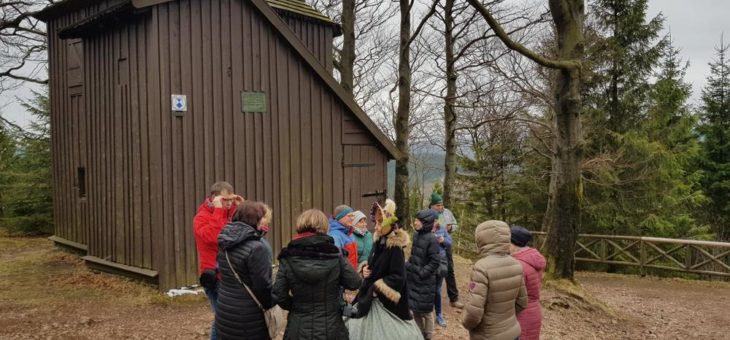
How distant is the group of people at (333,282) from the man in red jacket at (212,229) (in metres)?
0.01

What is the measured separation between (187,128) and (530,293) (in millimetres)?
6211

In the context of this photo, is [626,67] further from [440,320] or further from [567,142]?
[440,320]

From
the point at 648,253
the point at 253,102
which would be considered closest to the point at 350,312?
the point at 253,102

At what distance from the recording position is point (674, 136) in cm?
1992

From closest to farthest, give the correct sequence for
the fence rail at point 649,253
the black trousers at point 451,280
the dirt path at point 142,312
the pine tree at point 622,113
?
the dirt path at point 142,312, the black trousers at point 451,280, the fence rail at point 649,253, the pine tree at point 622,113

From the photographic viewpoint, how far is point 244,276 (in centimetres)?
405

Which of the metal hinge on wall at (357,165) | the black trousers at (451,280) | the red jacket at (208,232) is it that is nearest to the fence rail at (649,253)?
the metal hinge on wall at (357,165)

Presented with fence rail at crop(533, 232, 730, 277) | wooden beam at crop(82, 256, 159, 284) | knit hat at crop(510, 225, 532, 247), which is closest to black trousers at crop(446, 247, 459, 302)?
knit hat at crop(510, 225, 532, 247)

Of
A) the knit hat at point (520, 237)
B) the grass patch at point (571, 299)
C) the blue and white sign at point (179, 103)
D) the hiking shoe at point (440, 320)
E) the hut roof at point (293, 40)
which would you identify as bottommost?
the grass patch at point (571, 299)

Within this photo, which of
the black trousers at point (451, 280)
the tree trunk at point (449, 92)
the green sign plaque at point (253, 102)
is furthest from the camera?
the tree trunk at point (449, 92)

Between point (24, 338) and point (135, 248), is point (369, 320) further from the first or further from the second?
point (135, 248)

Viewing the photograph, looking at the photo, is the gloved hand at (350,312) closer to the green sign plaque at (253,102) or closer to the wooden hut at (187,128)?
the wooden hut at (187,128)

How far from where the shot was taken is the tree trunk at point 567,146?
9492mm

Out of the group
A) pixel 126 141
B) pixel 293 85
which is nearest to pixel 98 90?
pixel 126 141
